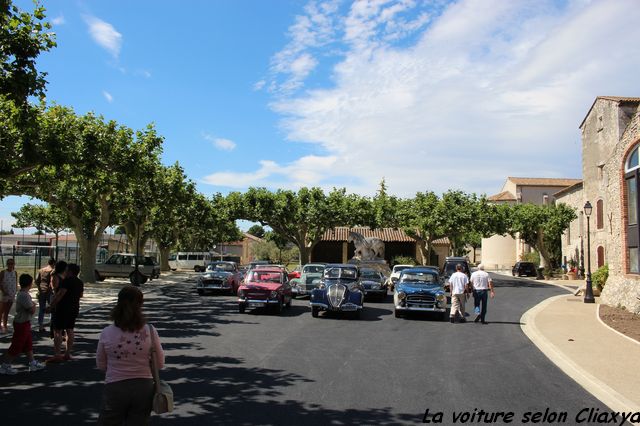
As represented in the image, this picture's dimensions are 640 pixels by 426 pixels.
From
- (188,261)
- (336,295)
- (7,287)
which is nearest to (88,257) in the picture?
Result: (7,287)

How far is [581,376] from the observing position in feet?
27.2

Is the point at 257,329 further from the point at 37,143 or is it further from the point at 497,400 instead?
the point at 37,143

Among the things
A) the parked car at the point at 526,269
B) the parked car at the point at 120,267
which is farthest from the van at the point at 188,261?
the parked car at the point at 526,269

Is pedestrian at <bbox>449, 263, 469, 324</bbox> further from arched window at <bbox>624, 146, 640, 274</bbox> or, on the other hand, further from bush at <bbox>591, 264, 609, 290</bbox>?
bush at <bbox>591, 264, 609, 290</bbox>

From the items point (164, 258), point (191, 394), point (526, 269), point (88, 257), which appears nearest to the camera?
point (191, 394)

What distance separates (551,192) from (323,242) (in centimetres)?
3941

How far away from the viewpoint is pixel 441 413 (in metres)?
6.34

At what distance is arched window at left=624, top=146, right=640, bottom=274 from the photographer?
58.1 ft

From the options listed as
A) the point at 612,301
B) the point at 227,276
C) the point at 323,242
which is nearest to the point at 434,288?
the point at 612,301

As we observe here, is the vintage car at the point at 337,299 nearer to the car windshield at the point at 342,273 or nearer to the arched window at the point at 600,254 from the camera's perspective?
the car windshield at the point at 342,273

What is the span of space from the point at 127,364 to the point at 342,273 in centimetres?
1484

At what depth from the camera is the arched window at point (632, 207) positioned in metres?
17.7

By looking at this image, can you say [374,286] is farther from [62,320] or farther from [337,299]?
[62,320]

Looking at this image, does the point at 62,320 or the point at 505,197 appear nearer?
the point at 62,320
